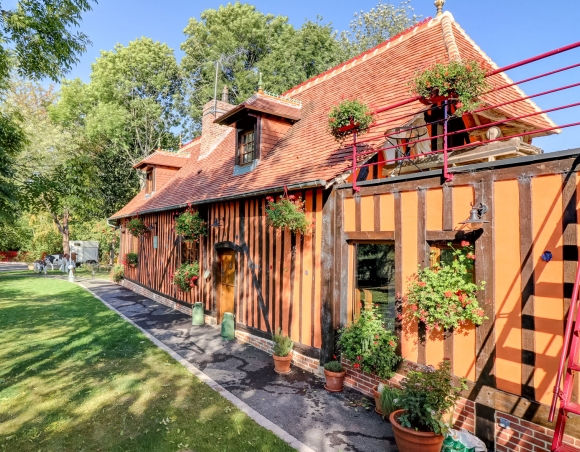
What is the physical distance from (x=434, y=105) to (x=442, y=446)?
463 cm

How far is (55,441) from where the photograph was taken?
14.7 feet

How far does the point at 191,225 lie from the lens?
10.9 m

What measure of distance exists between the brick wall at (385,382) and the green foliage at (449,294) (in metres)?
1.07

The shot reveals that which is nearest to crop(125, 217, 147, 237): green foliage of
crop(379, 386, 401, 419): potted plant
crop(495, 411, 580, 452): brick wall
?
crop(379, 386, 401, 419): potted plant

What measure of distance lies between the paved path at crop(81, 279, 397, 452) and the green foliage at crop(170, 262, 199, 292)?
1.93m

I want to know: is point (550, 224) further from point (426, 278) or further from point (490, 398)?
point (490, 398)

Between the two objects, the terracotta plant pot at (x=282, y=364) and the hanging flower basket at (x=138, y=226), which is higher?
the hanging flower basket at (x=138, y=226)

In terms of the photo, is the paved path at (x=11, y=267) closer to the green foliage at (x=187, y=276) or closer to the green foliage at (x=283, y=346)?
the green foliage at (x=187, y=276)

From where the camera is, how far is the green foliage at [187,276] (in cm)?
1158

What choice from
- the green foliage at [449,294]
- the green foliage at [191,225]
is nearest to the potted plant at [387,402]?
the green foliage at [449,294]

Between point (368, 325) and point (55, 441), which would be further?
point (368, 325)

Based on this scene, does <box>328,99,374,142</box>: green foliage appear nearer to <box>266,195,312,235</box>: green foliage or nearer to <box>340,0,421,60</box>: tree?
<box>266,195,312,235</box>: green foliage

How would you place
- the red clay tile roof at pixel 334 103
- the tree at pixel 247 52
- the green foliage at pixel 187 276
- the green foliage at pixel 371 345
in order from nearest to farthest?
the green foliage at pixel 371 345
the red clay tile roof at pixel 334 103
the green foliage at pixel 187 276
the tree at pixel 247 52

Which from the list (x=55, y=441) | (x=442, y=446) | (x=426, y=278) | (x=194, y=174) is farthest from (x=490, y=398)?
(x=194, y=174)
